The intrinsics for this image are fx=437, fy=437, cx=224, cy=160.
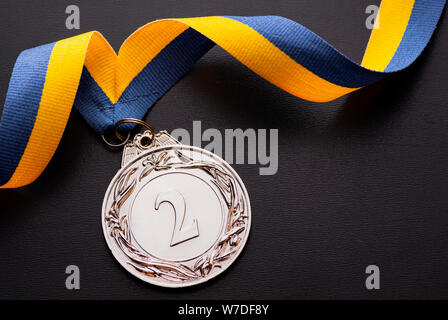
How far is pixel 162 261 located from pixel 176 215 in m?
0.08

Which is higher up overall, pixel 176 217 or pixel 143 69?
pixel 143 69

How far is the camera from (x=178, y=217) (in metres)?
0.79

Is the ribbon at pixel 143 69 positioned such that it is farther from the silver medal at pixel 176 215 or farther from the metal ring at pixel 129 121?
the silver medal at pixel 176 215

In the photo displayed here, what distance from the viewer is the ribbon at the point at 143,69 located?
2.66 feet

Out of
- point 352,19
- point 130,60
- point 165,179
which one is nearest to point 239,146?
point 165,179

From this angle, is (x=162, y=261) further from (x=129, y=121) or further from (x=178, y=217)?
(x=129, y=121)

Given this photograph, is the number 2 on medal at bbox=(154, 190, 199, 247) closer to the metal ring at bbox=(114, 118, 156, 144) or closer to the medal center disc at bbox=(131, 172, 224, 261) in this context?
the medal center disc at bbox=(131, 172, 224, 261)

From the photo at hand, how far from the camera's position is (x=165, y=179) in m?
0.81

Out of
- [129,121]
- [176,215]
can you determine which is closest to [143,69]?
[129,121]

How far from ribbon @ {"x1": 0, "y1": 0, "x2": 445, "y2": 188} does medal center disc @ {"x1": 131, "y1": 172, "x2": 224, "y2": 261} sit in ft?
0.54
